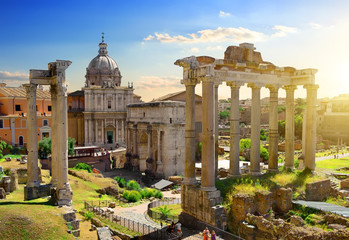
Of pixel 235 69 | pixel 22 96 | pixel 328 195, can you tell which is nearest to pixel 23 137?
Answer: pixel 22 96

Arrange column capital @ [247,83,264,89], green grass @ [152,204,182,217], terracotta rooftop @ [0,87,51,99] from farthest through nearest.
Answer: terracotta rooftop @ [0,87,51,99], column capital @ [247,83,264,89], green grass @ [152,204,182,217]

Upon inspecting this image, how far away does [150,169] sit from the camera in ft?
129

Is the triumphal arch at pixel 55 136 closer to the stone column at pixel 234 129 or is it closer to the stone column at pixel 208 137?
the stone column at pixel 208 137

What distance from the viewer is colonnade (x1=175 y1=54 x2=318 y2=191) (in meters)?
15.0

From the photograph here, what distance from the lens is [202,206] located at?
1493 centimetres

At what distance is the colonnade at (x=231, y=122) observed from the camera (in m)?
15.0

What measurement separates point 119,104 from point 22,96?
1580 centimetres

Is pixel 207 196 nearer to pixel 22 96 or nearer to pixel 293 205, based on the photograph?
pixel 293 205

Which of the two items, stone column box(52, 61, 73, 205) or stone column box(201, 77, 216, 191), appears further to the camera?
stone column box(52, 61, 73, 205)

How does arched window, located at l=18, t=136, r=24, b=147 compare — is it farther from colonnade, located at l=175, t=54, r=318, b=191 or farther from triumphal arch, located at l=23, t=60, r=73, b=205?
colonnade, located at l=175, t=54, r=318, b=191

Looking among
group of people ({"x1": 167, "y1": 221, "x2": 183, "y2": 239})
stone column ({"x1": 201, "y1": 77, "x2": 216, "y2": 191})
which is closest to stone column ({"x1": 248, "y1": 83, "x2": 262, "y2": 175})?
stone column ({"x1": 201, "y1": 77, "x2": 216, "y2": 191})

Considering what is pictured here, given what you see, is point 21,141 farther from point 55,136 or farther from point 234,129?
point 234,129

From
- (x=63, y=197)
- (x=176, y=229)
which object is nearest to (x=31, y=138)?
(x=63, y=197)

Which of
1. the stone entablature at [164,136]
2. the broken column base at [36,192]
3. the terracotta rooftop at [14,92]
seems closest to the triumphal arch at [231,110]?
the broken column base at [36,192]
